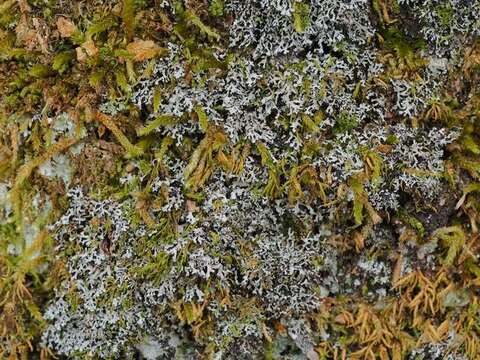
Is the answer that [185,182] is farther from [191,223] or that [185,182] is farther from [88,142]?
[88,142]

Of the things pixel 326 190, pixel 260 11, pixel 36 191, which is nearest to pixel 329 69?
pixel 260 11

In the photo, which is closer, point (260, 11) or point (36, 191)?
point (260, 11)

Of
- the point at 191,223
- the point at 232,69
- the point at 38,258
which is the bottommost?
the point at 38,258

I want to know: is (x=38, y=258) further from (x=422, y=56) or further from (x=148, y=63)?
(x=422, y=56)

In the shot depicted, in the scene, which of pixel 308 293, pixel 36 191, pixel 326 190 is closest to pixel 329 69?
pixel 326 190

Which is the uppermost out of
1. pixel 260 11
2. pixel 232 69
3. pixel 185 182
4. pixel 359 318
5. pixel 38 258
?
pixel 260 11

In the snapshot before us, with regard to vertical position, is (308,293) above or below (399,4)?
below
